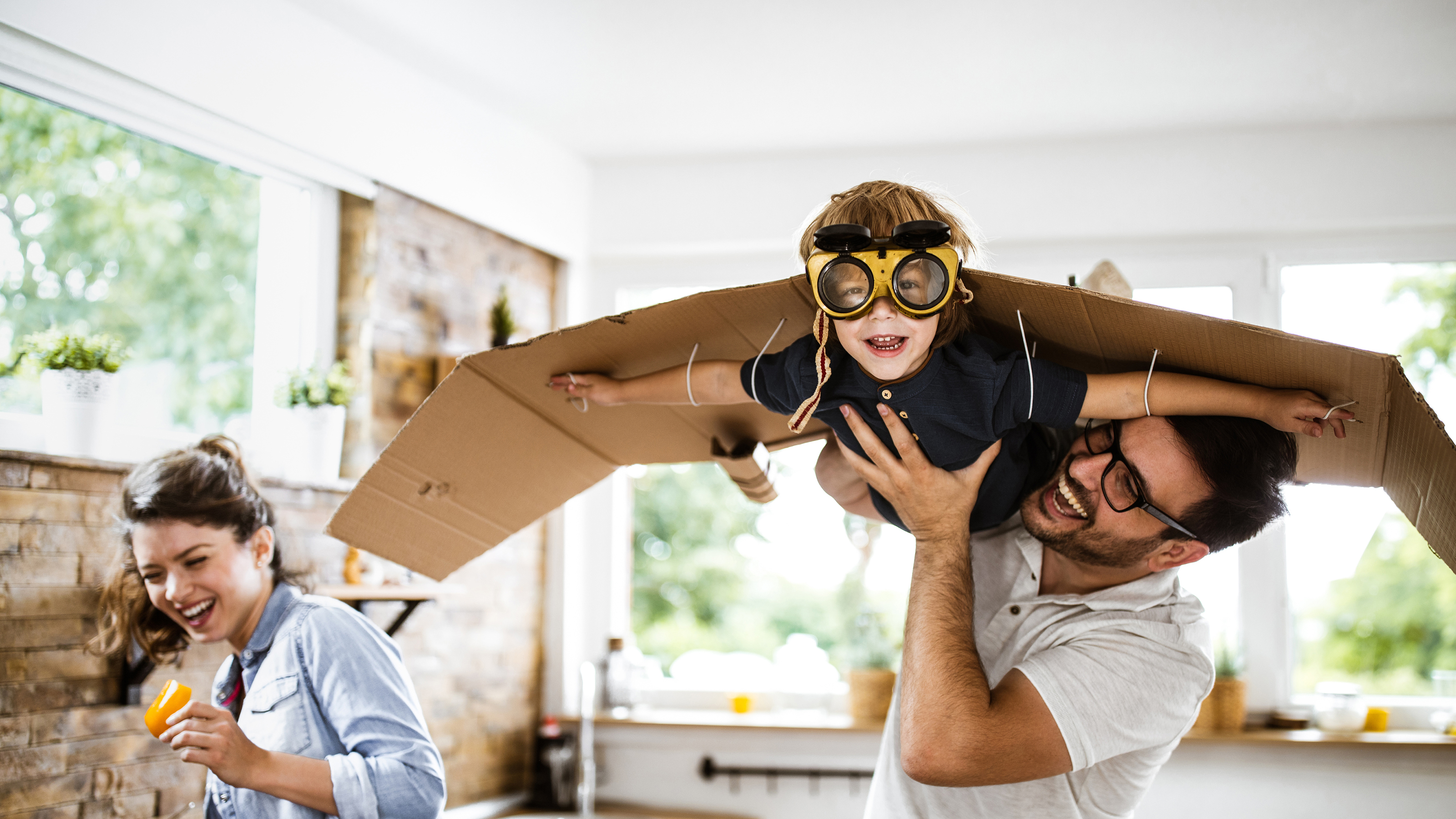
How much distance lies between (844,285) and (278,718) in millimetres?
1065

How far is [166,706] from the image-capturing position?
A: 130 cm

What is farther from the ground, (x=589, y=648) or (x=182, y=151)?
(x=182, y=151)

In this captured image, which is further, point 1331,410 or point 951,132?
point 951,132

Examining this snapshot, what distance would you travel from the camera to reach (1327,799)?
296 centimetres

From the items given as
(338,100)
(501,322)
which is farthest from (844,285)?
(501,322)

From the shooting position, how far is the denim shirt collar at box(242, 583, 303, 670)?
59.3 inches

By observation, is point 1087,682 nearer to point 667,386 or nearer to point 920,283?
point 920,283

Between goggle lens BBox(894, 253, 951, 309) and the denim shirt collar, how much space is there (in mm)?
1094

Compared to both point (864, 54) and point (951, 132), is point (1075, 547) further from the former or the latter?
point (951, 132)

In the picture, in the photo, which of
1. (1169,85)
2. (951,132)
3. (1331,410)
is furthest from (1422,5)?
(1331,410)

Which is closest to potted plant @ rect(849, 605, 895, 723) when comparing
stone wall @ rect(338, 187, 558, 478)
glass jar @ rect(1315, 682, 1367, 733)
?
glass jar @ rect(1315, 682, 1367, 733)

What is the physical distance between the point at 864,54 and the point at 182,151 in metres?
1.75

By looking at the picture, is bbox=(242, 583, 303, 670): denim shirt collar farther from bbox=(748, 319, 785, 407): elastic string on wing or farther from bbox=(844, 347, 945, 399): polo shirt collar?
bbox=(844, 347, 945, 399): polo shirt collar

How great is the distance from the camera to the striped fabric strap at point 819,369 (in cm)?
Result: 112
